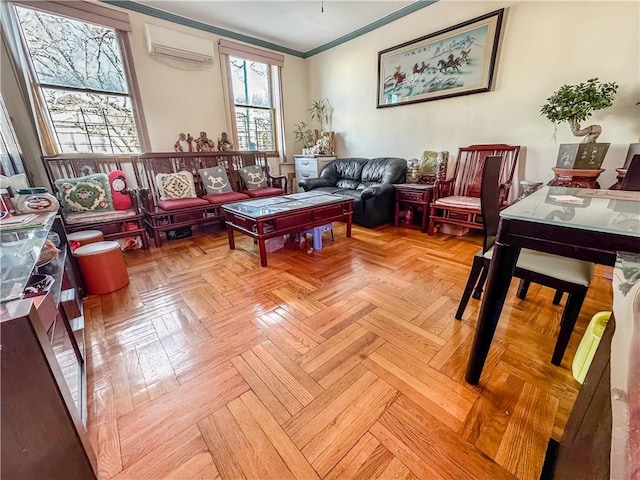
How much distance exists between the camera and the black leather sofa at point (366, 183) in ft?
10.6

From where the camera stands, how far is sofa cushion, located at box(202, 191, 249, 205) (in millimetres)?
3107

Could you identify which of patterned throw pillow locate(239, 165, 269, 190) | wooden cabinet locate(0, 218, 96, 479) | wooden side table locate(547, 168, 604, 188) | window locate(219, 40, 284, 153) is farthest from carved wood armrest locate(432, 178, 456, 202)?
wooden cabinet locate(0, 218, 96, 479)

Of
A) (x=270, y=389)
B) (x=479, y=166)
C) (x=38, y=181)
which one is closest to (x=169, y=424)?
(x=270, y=389)

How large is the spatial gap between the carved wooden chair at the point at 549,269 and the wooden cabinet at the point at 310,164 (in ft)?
10.2

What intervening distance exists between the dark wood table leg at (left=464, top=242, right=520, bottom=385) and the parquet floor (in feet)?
0.42

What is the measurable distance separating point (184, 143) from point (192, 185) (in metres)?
0.67

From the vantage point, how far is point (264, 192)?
11.5 ft

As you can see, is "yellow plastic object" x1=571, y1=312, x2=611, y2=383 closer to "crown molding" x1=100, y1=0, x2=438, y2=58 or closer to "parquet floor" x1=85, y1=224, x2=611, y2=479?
"parquet floor" x1=85, y1=224, x2=611, y2=479

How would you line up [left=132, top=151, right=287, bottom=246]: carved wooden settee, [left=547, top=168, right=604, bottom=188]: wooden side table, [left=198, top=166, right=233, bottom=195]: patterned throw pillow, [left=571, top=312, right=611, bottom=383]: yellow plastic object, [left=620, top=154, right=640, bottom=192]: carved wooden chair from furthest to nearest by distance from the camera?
[left=198, top=166, right=233, bottom=195]: patterned throw pillow
[left=132, top=151, right=287, bottom=246]: carved wooden settee
[left=547, top=168, right=604, bottom=188]: wooden side table
[left=620, top=154, right=640, bottom=192]: carved wooden chair
[left=571, top=312, right=611, bottom=383]: yellow plastic object

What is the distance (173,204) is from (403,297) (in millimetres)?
2527

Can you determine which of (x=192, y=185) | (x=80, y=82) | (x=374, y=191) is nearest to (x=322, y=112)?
(x=374, y=191)

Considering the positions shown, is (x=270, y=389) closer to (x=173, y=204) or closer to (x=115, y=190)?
(x=173, y=204)

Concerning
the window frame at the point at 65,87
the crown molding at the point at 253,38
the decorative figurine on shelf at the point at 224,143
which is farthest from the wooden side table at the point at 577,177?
the window frame at the point at 65,87

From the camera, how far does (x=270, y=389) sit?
1136mm
